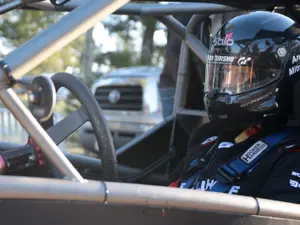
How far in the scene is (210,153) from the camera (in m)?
2.27

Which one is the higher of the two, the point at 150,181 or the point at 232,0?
the point at 232,0

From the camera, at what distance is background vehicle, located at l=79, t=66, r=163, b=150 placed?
243 inches

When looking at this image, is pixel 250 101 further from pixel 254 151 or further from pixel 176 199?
pixel 176 199


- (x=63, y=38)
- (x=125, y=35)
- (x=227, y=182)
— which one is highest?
(x=63, y=38)

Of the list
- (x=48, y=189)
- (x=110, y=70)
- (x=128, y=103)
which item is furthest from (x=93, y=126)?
(x=110, y=70)

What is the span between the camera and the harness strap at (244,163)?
76.7 inches

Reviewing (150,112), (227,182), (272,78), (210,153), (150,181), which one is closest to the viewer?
(227,182)

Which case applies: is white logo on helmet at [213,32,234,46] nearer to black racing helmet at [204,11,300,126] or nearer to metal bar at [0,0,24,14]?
black racing helmet at [204,11,300,126]

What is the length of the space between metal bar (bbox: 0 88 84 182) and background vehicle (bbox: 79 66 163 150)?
14.8 feet

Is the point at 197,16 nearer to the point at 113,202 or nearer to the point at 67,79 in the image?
the point at 67,79

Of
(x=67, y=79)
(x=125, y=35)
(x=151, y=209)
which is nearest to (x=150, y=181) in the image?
(x=67, y=79)

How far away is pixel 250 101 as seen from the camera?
2.08m

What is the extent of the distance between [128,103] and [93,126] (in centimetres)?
471

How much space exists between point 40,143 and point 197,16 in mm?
2252
